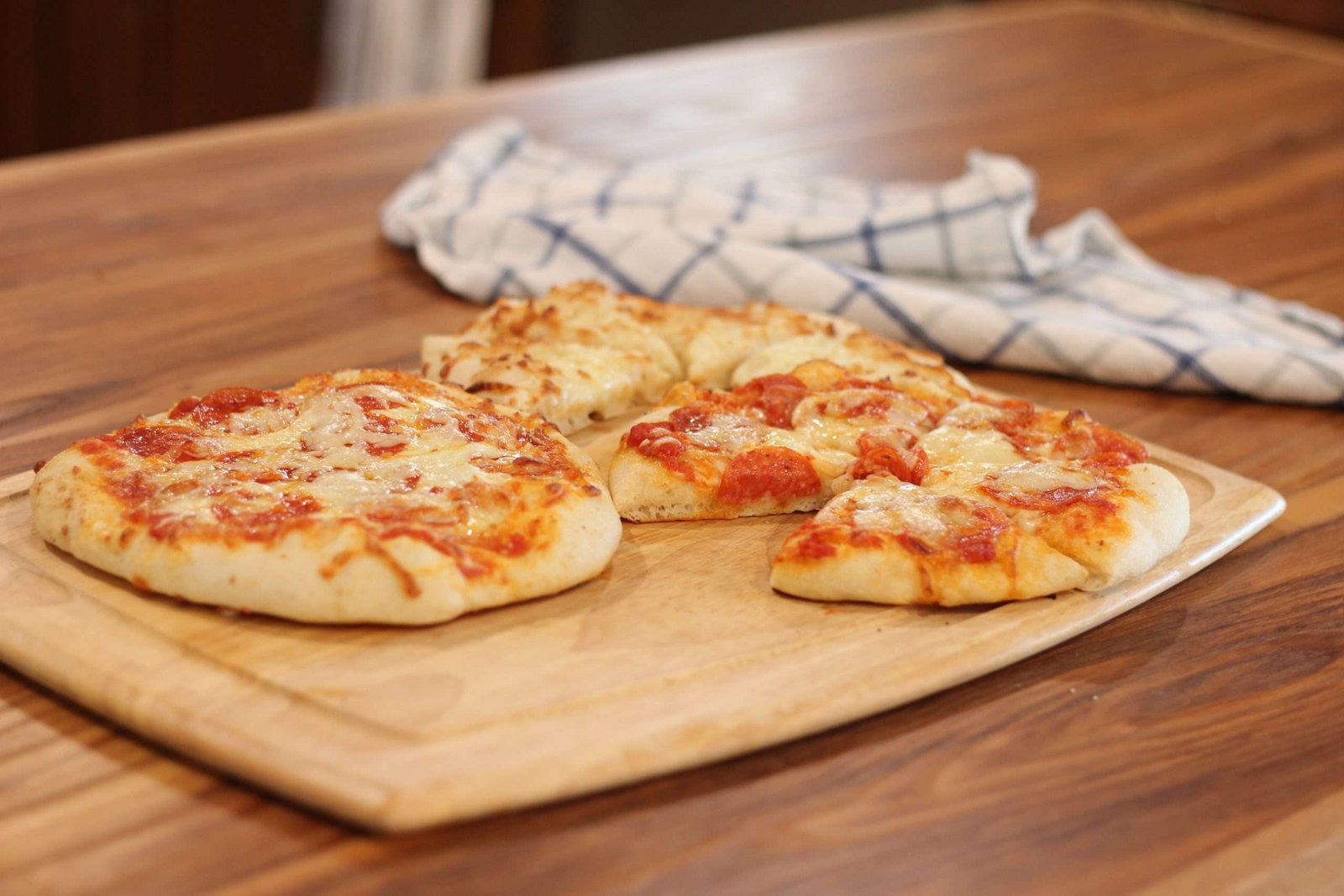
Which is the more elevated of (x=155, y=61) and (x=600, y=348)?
(x=600, y=348)

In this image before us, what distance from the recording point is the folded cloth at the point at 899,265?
104 inches

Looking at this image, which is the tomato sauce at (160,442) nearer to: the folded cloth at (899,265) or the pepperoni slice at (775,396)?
the pepperoni slice at (775,396)

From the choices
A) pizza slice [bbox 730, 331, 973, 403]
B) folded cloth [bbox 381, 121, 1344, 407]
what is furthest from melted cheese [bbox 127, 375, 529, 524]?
folded cloth [bbox 381, 121, 1344, 407]

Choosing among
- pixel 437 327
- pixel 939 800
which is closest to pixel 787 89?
pixel 437 327

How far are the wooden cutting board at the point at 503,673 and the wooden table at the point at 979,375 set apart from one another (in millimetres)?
40

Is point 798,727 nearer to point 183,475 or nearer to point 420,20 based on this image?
point 183,475

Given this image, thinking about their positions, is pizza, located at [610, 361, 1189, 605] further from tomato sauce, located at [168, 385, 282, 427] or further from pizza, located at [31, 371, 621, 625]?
tomato sauce, located at [168, 385, 282, 427]

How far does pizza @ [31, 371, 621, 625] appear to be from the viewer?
5.35ft

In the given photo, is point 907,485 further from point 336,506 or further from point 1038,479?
point 336,506

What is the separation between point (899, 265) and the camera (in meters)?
2.98

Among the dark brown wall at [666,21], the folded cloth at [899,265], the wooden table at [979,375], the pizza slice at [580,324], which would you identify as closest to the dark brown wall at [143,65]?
the dark brown wall at [666,21]

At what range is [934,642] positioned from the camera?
1685 mm

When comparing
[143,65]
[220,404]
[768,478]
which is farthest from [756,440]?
[143,65]

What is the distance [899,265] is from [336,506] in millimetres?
1549
